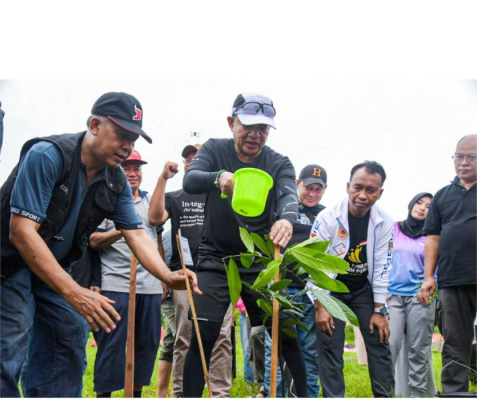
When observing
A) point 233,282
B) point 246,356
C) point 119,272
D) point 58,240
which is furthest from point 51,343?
point 246,356

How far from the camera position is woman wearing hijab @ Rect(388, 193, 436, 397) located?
14.6ft

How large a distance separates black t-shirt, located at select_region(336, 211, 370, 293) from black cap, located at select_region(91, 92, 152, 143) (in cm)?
185

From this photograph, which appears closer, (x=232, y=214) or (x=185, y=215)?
(x=232, y=214)

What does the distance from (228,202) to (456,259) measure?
1.88 m

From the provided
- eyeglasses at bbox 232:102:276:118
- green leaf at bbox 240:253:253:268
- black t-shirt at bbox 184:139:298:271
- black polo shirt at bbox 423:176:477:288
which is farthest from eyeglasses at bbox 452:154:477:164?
green leaf at bbox 240:253:253:268

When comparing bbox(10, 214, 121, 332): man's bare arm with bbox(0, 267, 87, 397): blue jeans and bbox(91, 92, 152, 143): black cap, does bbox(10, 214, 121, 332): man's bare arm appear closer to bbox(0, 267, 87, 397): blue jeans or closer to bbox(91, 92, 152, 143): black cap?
bbox(0, 267, 87, 397): blue jeans

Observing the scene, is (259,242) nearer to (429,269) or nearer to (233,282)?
(233,282)

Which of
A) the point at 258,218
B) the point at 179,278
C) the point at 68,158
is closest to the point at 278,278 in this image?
the point at 179,278

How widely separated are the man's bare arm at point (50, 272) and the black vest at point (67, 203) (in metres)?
0.16

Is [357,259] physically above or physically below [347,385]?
above

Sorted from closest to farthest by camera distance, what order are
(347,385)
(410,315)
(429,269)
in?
(429,269) → (410,315) → (347,385)

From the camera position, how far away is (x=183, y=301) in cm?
414

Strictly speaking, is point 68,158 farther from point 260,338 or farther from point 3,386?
point 260,338

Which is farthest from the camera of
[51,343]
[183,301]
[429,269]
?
[183,301]
